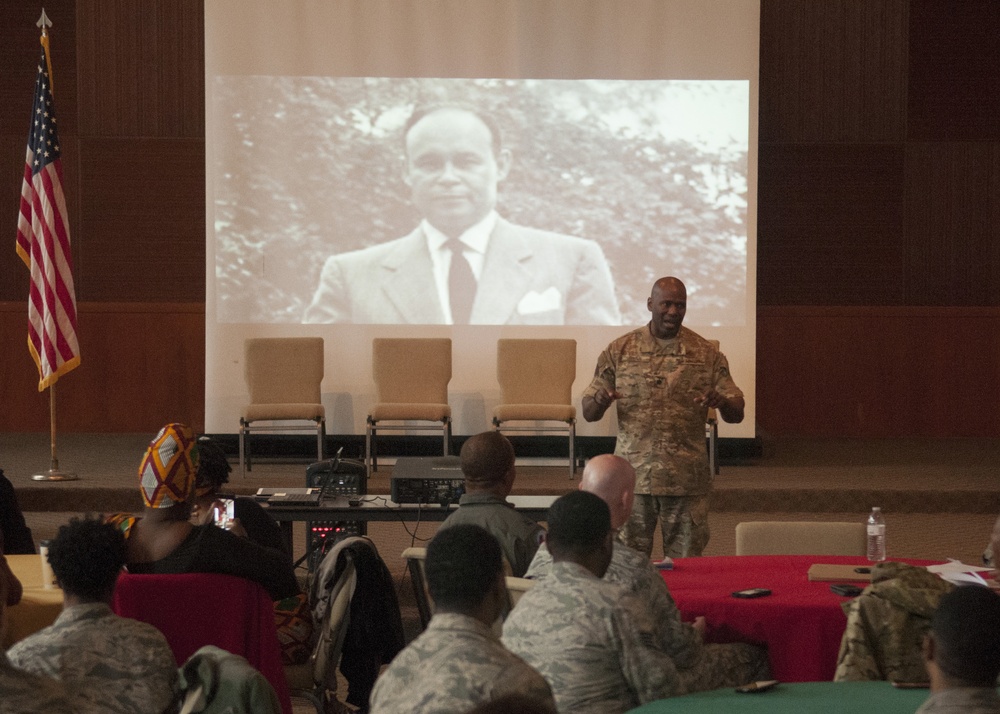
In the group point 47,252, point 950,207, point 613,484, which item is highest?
point 950,207

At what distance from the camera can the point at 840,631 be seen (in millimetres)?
3686

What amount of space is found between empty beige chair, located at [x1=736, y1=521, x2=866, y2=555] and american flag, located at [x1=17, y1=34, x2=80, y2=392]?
5.44m

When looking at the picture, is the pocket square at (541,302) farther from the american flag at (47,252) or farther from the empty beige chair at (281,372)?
the american flag at (47,252)

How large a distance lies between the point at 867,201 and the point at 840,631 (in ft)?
25.9

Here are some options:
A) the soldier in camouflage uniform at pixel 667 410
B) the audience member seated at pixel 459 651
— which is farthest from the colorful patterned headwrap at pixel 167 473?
the soldier in camouflage uniform at pixel 667 410

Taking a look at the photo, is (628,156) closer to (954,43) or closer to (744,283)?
(744,283)

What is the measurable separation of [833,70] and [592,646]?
8.90 m

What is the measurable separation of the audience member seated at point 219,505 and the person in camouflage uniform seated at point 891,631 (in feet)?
6.53

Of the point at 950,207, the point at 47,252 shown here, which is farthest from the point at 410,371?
the point at 950,207

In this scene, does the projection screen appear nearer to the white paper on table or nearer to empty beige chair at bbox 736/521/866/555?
empty beige chair at bbox 736/521/866/555

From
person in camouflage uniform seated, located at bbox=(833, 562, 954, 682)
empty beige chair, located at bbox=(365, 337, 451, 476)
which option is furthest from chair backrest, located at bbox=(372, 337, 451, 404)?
person in camouflage uniform seated, located at bbox=(833, 562, 954, 682)

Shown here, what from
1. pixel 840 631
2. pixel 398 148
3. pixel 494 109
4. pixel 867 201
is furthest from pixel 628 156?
pixel 840 631

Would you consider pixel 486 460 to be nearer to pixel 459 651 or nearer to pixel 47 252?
pixel 459 651

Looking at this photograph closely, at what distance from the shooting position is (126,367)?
11148 mm
